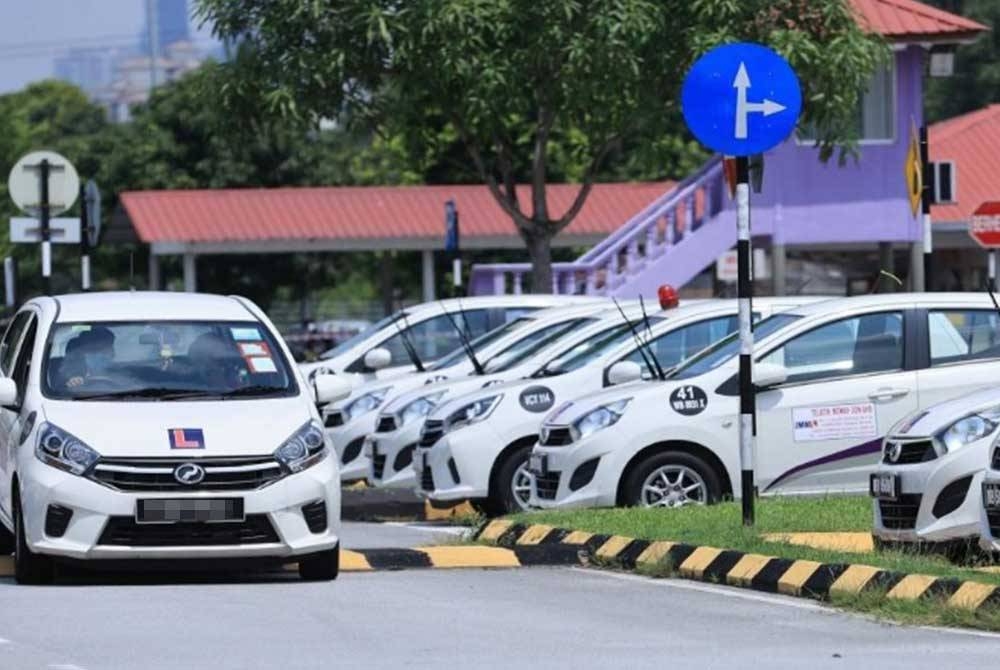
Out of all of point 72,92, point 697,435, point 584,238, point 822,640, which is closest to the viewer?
point 822,640

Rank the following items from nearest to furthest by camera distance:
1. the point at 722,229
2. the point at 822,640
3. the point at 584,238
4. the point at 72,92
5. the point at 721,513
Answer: the point at 822,640 < the point at 721,513 < the point at 722,229 < the point at 584,238 < the point at 72,92

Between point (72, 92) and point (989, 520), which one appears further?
point (72, 92)

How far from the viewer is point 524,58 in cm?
2714

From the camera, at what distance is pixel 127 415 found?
42.4ft

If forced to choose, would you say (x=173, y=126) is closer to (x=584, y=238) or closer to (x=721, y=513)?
(x=584, y=238)

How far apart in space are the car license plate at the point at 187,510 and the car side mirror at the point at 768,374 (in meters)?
4.57

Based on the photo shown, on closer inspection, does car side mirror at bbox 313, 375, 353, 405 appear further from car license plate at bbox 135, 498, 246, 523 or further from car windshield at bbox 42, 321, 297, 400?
car license plate at bbox 135, 498, 246, 523

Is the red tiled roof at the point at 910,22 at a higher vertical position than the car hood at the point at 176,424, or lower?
higher

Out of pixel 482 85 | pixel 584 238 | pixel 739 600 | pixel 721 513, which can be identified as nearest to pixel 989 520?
pixel 739 600

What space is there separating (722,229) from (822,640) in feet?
74.9

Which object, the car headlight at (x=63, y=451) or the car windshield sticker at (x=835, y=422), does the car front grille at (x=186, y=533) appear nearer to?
the car headlight at (x=63, y=451)

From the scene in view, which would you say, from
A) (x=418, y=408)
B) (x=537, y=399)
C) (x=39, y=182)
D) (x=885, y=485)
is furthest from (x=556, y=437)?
(x=39, y=182)

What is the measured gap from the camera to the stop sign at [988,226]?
80.8 feet

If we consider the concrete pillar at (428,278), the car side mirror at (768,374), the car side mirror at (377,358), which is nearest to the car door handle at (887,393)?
the car side mirror at (768,374)
